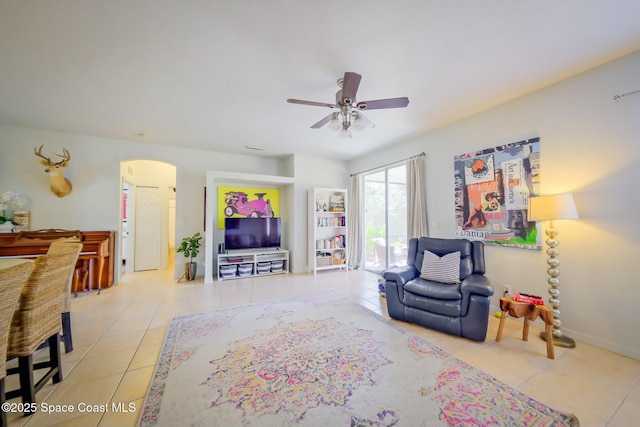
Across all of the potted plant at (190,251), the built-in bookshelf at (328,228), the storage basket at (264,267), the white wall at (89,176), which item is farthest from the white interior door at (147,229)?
the built-in bookshelf at (328,228)

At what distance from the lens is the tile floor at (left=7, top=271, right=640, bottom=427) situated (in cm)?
146

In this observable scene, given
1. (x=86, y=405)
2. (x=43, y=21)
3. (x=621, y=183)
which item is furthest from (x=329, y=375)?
(x=43, y=21)

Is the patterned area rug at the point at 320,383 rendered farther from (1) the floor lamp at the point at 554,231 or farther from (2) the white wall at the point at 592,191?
(2) the white wall at the point at 592,191

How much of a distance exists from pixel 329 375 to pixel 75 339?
102 inches

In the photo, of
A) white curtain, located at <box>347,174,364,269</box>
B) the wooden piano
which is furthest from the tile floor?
white curtain, located at <box>347,174,364,269</box>

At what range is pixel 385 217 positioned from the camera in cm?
497

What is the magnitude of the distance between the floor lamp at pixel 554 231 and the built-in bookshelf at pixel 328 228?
3489mm

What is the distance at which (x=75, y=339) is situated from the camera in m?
2.33

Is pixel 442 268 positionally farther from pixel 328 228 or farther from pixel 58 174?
pixel 58 174

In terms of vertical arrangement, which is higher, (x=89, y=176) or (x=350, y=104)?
(x=350, y=104)

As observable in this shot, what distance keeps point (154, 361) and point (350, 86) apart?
295cm

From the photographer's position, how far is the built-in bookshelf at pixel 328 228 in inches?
203


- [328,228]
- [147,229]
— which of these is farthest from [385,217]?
[147,229]

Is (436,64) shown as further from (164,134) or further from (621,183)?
(164,134)
